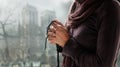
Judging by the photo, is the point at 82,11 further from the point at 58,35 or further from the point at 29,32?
the point at 29,32

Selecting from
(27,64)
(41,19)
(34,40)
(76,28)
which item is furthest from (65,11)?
(76,28)

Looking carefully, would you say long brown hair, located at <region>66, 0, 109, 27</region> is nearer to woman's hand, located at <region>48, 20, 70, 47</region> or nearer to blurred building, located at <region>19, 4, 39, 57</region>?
woman's hand, located at <region>48, 20, 70, 47</region>

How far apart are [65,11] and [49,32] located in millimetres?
733

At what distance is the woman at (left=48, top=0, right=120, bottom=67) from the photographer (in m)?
0.90

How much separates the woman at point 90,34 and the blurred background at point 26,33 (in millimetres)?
634

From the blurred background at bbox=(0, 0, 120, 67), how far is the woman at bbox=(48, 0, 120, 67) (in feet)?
2.08

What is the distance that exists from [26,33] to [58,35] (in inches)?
28.8

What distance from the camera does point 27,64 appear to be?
1.71 metres

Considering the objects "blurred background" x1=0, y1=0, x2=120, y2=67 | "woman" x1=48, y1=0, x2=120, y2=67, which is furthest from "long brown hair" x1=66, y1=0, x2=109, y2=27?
"blurred background" x1=0, y1=0, x2=120, y2=67

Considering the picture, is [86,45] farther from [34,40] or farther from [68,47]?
[34,40]

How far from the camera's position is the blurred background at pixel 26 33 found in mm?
1685

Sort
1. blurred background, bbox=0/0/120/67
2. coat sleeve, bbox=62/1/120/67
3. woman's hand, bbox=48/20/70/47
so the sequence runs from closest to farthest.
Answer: coat sleeve, bbox=62/1/120/67 → woman's hand, bbox=48/20/70/47 → blurred background, bbox=0/0/120/67

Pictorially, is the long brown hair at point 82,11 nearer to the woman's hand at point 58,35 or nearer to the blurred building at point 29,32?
the woman's hand at point 58,35

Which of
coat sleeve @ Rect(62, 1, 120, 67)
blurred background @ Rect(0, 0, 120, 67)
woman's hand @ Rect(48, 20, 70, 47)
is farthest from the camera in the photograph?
blurred background @ Rect(0, 0, 120, 67)
